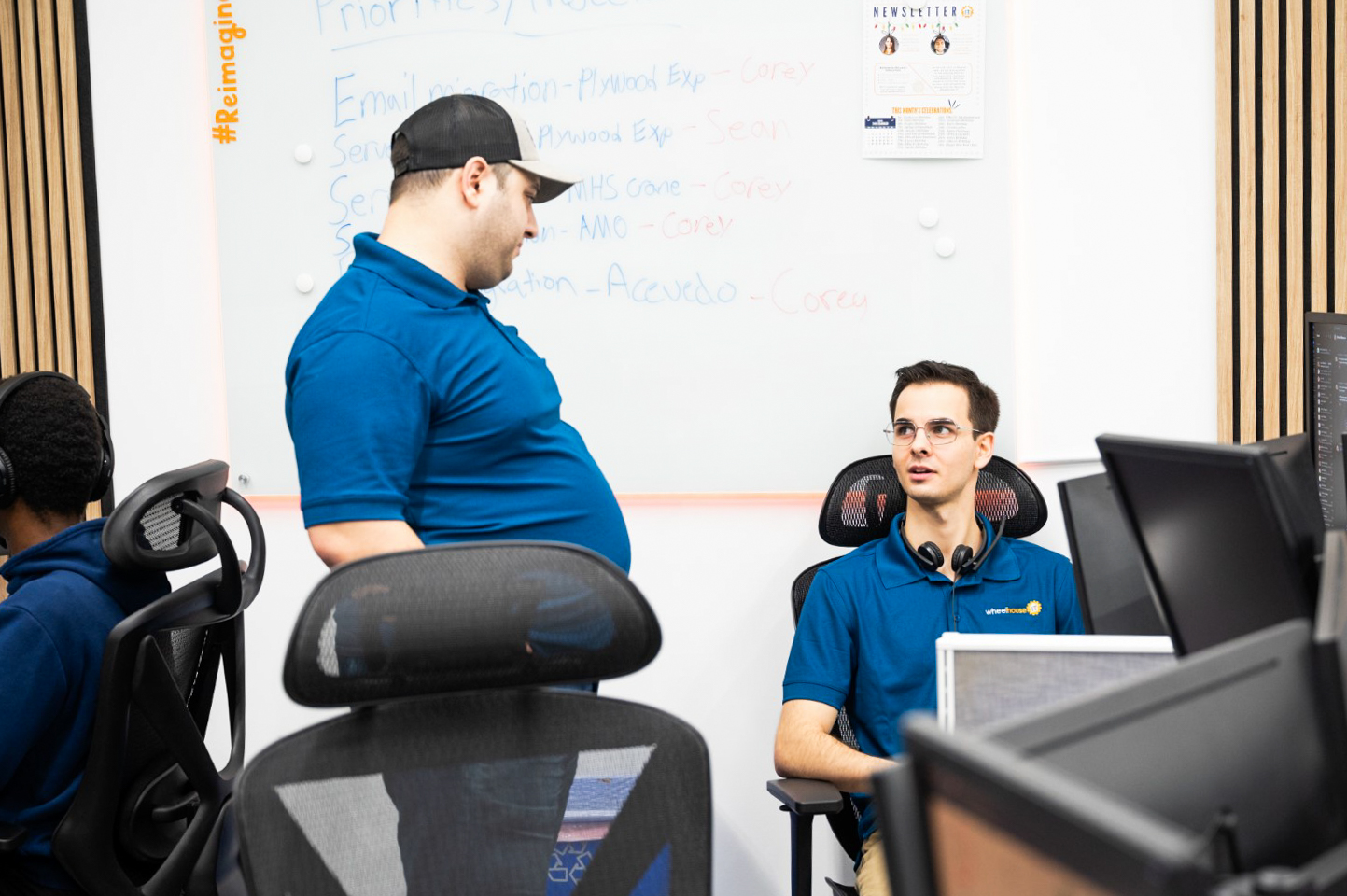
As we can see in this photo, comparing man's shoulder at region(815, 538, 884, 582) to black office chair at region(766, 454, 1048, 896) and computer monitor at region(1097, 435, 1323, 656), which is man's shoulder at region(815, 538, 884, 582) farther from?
computer monitor at region(1097, 435, 1323, 656)

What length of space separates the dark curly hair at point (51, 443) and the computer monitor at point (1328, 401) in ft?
6.54

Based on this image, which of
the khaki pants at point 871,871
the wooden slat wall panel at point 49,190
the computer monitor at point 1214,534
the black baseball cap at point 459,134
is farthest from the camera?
the wooden slat wall panel at point 49,190

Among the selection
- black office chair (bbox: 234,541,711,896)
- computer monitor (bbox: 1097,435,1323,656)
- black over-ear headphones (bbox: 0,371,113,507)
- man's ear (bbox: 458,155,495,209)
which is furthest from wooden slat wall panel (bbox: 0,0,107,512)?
computer monitor (bbox: 1097,435,1323,656)

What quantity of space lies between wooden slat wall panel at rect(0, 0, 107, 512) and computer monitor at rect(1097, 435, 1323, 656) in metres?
2.50

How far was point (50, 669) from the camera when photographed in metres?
1.59

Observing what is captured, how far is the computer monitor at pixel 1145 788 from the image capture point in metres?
0.52

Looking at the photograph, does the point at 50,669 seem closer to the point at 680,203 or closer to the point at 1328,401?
the point at 680,203

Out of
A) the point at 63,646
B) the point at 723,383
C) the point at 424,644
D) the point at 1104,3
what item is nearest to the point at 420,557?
the point at 424,644

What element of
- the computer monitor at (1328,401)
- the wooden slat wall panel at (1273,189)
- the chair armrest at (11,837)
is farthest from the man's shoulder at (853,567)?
the chair armrest at (11,837)

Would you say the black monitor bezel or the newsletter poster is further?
the newsletter poster

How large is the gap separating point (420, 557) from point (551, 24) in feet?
5.74

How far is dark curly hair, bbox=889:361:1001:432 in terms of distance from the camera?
2297mm

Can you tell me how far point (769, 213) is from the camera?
2.62m

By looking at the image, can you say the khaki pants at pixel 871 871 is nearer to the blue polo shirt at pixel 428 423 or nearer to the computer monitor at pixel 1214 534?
the blue polo shirt at pixel 428 423
